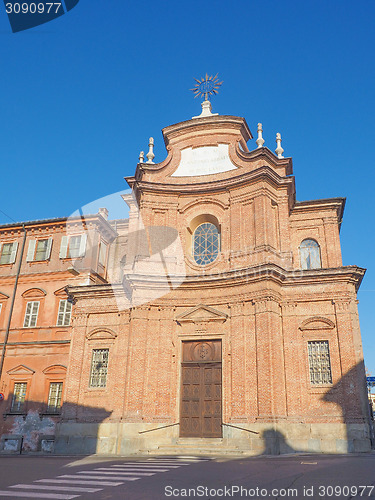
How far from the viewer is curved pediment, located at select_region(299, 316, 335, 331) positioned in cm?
2072

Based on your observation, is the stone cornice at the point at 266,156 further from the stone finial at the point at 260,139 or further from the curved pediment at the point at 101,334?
the curved pediment at the point at 101,334

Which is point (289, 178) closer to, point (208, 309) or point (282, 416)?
point (208, 309)

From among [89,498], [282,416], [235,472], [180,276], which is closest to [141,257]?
[180,276]

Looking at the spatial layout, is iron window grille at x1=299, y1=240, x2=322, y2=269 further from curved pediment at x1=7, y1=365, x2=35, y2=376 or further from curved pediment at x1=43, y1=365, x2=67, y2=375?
curved pediment at x1=7, y1=365, x2=35, y2=376

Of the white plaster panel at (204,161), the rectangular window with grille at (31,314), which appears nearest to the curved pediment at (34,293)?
the rectangular window with grille at (31,314)

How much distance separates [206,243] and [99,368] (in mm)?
8439

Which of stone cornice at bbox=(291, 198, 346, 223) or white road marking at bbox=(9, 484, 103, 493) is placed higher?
stone cornice at bbox=(291, 198, 346, 223)

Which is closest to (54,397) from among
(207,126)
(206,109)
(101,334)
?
(101,334)

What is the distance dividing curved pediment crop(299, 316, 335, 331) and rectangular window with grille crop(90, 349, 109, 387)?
9.65m

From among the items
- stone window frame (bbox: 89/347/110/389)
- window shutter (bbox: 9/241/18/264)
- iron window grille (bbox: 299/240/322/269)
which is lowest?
stone window frame (bbox: 89/347/110/389)

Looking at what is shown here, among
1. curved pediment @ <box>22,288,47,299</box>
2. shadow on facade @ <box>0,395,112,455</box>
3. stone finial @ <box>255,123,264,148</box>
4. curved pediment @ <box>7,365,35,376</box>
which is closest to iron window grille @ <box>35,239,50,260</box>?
curved pediment @ <box>22,288,47,299</box>

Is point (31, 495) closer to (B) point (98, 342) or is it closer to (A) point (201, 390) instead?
(A) point (201, 390)

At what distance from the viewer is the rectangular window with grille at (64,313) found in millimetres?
25141

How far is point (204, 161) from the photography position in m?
25.5
